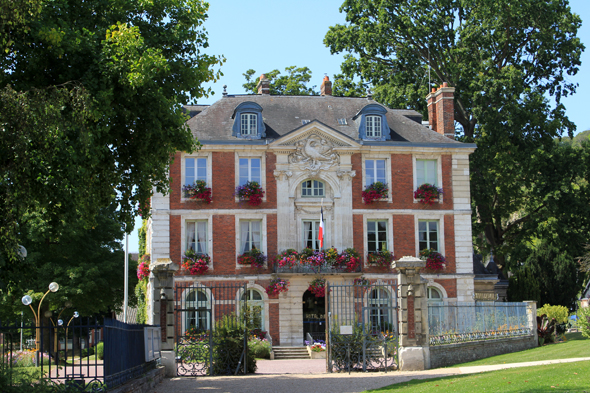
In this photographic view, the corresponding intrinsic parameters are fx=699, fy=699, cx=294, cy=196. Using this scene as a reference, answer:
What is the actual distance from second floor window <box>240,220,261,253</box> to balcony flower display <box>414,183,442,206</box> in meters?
6.97

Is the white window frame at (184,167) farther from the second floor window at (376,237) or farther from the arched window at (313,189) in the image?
the second floor window at (376,237)

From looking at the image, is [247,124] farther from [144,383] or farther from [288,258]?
[144,383]

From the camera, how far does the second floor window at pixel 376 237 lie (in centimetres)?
2988

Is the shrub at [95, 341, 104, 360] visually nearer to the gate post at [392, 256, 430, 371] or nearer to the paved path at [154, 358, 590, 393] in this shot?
the paved path at [154, 358, 590, 393]

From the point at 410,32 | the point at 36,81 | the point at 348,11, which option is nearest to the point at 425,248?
the point at 410,32

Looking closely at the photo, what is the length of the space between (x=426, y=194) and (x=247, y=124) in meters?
8.26

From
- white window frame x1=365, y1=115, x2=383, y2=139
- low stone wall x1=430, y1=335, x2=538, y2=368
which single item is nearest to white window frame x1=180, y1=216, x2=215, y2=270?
white window frame x1=365, y1=115, x2=383, y2=139

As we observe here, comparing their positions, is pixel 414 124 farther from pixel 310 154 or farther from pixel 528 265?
pixel 528 265

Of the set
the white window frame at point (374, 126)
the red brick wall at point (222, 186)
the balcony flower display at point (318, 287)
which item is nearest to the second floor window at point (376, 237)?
the balcony flower display at point (318, 287)

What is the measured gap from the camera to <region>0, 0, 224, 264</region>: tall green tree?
11.5 metres

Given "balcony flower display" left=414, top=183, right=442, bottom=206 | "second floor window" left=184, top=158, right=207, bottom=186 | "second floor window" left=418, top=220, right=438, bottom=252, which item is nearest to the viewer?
"second floor window" left=184, top=158, right=207, bottom=186

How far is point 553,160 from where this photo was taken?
1371 inches

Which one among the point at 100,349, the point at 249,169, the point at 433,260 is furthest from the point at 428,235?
the point at 100,349

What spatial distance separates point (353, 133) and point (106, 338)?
2142cm
